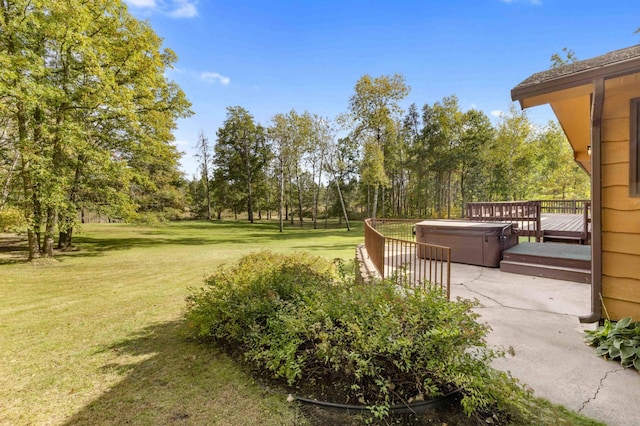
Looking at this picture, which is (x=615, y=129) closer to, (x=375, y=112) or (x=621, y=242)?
(x=621, y=242)

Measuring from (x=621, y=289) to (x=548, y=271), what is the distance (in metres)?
2.41

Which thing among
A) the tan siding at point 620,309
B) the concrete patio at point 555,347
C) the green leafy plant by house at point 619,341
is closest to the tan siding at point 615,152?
the tan siding at point 620,309

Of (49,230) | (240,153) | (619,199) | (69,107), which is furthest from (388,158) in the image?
(619,199)

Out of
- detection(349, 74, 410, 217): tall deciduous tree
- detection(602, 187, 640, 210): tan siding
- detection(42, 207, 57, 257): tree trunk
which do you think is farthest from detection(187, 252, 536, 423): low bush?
detection(349, 74, 410, 217): tall deciduous tree

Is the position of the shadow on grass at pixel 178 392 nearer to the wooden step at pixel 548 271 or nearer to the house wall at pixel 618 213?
the house wall at pixel 618 213

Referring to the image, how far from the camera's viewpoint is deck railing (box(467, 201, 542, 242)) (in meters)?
8.84

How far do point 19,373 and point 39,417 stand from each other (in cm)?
125

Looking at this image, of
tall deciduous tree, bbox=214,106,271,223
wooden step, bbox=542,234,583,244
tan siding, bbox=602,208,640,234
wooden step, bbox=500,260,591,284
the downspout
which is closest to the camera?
tan siding, bbox=602,208,640,234

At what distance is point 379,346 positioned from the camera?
7.67 feet

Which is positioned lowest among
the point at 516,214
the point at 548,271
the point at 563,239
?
the point at 548,271

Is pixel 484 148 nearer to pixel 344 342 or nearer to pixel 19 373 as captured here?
pixel 344 342

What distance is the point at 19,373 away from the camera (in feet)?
10.5

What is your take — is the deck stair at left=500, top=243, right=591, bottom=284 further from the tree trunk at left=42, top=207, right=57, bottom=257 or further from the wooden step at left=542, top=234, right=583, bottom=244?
the tree trunk at left=42, top=207, right=57, bottom=257

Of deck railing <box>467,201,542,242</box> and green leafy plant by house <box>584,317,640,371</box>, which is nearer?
green leafy plant by house <box>584,317,640,371</box>
